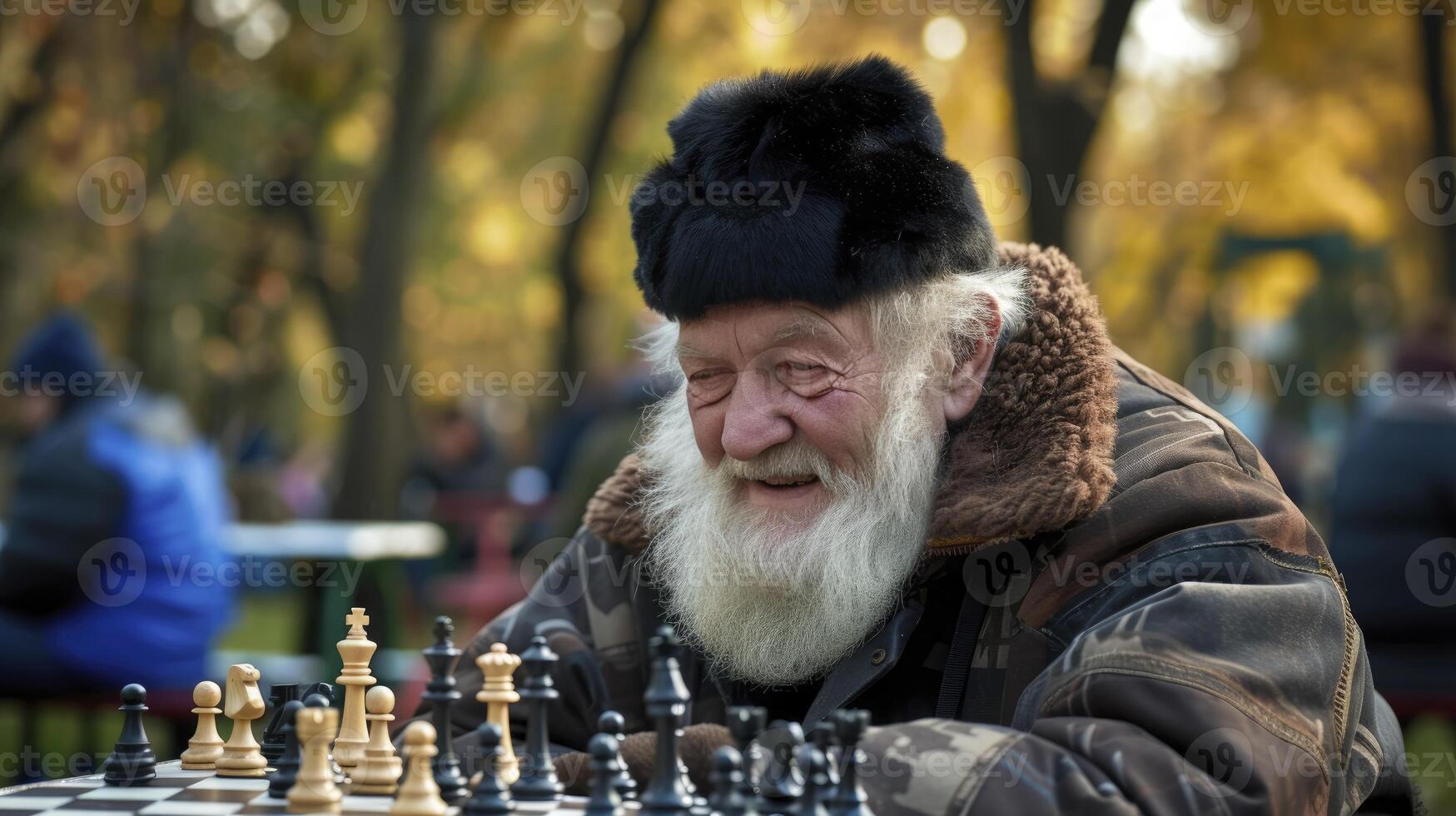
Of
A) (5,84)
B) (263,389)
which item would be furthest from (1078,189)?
(263,389)

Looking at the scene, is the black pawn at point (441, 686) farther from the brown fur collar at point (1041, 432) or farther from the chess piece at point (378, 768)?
the brown fur collar at point (1041, 432)

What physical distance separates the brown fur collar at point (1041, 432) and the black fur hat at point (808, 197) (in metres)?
0.21

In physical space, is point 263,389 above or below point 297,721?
above

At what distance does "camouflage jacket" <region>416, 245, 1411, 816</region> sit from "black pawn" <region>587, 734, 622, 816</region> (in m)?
0.40

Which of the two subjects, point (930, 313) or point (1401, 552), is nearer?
point (930, 313)

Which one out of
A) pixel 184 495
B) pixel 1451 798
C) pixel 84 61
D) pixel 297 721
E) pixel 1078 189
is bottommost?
pixel 1451 798

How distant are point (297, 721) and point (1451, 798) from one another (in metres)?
6.96

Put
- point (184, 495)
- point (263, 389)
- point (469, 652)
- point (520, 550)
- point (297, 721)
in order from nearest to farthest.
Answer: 1. point (297, 721)
2. point (469, 652)
3. point (184, 495)
4. point (520, 550)
5. point (263, 389)

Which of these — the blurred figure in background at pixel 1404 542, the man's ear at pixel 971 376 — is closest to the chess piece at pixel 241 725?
the man's ear at pixel 971 376

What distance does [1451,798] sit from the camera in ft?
26.1

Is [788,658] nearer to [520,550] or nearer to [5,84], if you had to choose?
[520,550]

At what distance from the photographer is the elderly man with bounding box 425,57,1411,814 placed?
3115 millimetres

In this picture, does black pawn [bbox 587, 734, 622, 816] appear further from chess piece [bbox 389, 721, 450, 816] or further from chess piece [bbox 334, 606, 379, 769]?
chess piece [bbox 334, 606, 379, 769]

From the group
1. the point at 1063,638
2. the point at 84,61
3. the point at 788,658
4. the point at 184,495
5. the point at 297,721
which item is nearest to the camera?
the point at 297,721
